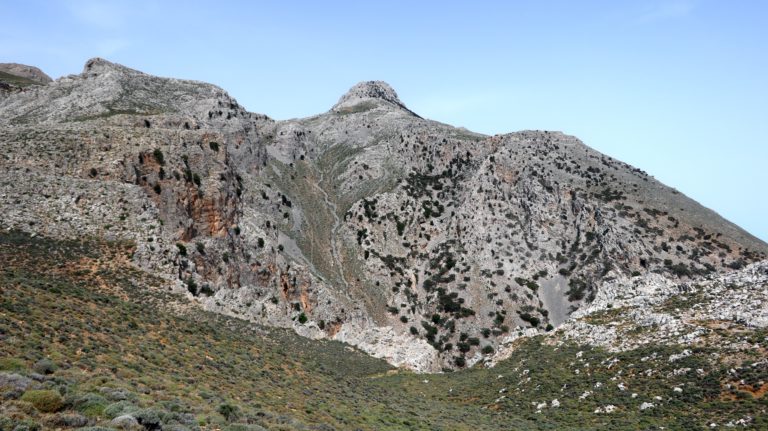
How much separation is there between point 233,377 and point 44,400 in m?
15.0

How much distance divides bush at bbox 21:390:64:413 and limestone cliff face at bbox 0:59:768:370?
111 ft

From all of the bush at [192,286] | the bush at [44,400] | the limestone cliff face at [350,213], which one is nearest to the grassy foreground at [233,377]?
the bush at [44,400]

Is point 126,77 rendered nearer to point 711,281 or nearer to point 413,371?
point 413,371

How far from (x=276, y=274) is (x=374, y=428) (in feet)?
194

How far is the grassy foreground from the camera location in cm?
1620

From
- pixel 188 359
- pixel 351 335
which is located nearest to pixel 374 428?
pixel 188 359

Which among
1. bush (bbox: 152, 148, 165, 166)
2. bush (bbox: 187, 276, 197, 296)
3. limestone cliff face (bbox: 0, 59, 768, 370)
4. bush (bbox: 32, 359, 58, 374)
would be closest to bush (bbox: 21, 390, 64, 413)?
bush (bbox: 32, 359, 58, 374)

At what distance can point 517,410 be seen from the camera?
4000 cm

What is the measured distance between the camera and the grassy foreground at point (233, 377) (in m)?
16.2

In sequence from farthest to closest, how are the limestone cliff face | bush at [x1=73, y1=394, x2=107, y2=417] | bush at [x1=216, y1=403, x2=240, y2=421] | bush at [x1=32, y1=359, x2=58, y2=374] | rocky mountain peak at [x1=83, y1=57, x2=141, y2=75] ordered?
1. rocky mountain peak at [x1=83, y1=57, x2=141, y2=75]
2. the limestone cliff face
3. bush at [x1=216, y1=403, x2=240, y2=421]
4. bush at [x1=32, y1=359, x2=58, y2=374]
5. bush at [x1=73, y1=394, x2=107, y2=417]

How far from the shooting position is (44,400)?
13.0 m

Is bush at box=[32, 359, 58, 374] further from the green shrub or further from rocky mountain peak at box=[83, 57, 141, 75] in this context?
rocky mountain peak at box=[83, 57, 141, 75]

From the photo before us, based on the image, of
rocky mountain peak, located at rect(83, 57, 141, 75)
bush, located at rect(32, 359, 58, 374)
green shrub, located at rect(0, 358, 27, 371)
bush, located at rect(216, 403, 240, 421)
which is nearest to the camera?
green shrub, located at rect(0, 358, 27, 371)

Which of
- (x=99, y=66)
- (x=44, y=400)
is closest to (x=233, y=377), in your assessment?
(x=44, y=400)
